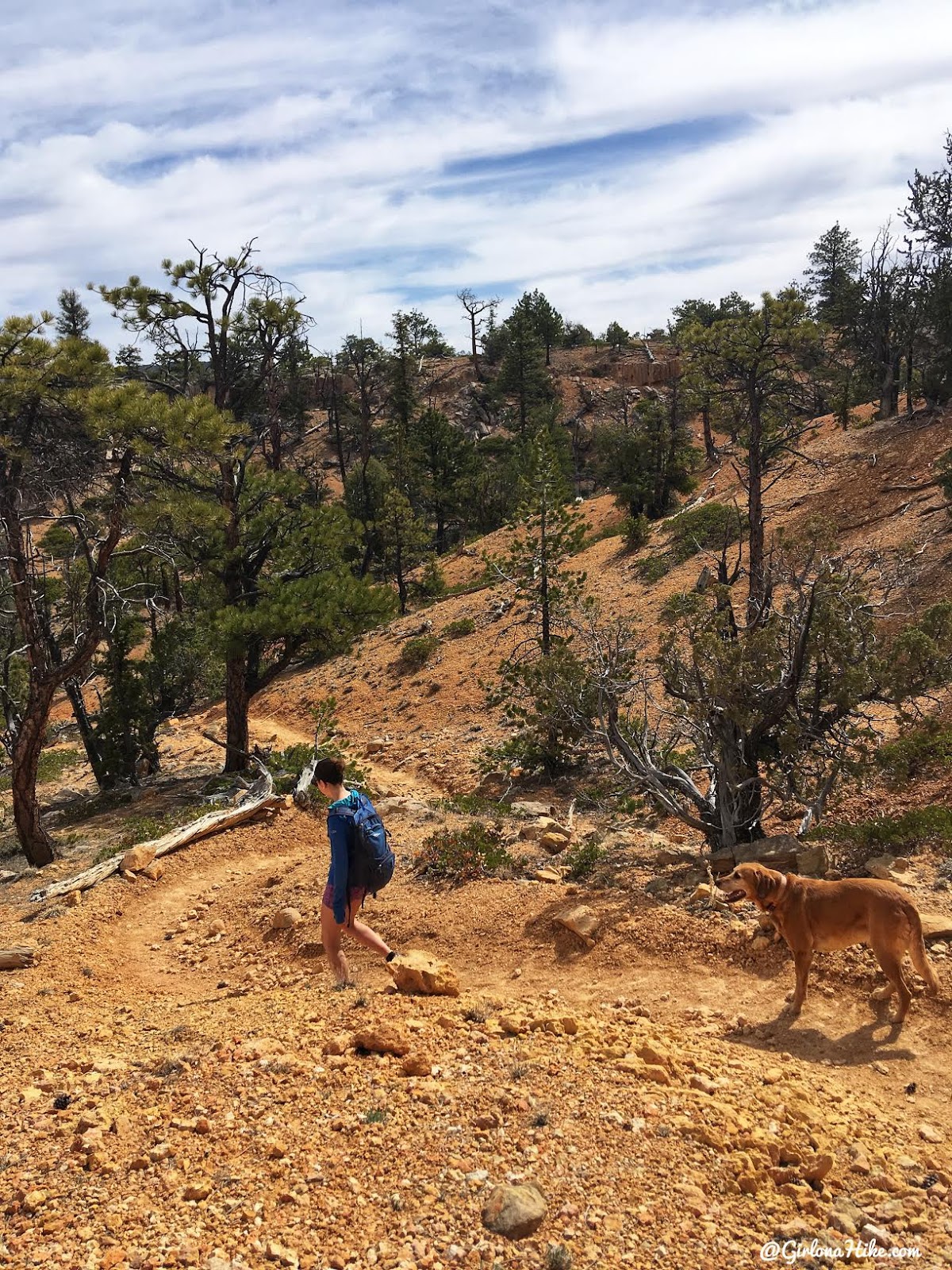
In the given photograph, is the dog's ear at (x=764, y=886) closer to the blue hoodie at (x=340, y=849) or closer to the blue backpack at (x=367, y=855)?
the blue backpack at (x=367, y=855)

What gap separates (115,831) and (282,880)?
530cm

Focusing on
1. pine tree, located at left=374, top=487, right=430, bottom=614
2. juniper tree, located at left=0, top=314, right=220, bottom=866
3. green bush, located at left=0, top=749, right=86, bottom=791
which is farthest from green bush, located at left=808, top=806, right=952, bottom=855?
pine tree, located at left=374, top=487, right=430, bottom=614

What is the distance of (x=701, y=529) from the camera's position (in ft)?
81.1

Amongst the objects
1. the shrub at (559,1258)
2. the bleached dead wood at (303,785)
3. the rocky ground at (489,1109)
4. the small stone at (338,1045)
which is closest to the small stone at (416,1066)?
the rocky ground at (489,1109)

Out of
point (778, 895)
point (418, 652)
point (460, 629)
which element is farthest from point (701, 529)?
point (778, 895)

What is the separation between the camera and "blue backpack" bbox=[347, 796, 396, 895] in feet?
19.2

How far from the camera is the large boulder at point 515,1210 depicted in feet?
11.4

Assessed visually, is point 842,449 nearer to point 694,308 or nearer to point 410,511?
point 410,511

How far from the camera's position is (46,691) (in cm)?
1091

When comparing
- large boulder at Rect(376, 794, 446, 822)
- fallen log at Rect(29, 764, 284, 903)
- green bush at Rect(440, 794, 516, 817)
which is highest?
fallen log at Rect(29, 764, 284, 903)

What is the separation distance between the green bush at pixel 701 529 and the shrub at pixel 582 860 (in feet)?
51.7

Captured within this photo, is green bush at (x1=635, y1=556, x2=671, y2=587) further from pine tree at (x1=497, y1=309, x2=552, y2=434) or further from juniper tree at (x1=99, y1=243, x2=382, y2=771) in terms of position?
pine tree at (x1=497, y1=309, x2=552, y2=434)

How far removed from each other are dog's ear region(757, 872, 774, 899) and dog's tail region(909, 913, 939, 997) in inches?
33.2

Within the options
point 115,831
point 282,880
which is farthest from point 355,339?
point 282,880
